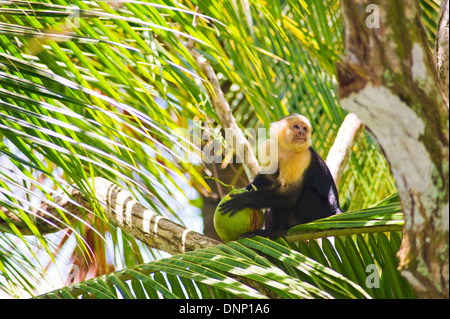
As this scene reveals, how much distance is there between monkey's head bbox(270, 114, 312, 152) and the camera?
3387mm

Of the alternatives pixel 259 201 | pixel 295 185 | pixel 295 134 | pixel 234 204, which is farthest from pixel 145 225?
pixel 295 134

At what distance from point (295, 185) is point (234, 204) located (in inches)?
23.2

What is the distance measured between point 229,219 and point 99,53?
Result: 1.20 m

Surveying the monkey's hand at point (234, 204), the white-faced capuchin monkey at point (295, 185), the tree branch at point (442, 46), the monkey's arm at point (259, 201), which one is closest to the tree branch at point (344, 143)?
the white-faced capuchin monkey at point (295, 185)

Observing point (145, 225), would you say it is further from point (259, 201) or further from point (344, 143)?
point (344, 143)

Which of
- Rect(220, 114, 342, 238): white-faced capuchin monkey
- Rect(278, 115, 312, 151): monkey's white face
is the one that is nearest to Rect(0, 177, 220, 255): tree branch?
Rect(220, 114, 342, 238): white-faced capuchin monkey

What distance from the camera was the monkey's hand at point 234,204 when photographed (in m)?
2.71

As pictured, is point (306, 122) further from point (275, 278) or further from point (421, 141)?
point (421, 141)

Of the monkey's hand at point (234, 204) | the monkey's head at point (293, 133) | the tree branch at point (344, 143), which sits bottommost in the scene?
the monkey's hand at point (234, 204)

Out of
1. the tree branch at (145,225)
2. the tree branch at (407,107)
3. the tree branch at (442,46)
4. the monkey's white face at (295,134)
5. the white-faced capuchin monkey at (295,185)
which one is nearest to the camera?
the tree branch at (407,107)

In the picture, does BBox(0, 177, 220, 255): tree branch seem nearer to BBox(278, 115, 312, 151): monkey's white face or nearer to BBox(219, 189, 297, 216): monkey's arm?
BBox(219, 189, 297, 216): monkey's arm

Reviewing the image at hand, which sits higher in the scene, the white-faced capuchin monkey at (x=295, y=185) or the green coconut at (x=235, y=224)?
the white-faced capuchin monkey at (x=295, y=185)

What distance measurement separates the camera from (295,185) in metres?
3.23

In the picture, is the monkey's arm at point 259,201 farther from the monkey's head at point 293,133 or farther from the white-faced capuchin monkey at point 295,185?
the monkey's head at point 293,133
